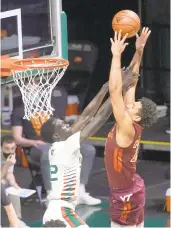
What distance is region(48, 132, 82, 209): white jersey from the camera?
5895 millimetres

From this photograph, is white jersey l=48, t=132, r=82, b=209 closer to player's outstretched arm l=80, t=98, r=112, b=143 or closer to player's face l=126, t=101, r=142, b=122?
player's outstretched arm l=80, t=98, r=112, b=143

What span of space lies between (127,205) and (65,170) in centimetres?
→ 57

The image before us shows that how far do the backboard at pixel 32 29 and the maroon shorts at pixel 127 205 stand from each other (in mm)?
1837

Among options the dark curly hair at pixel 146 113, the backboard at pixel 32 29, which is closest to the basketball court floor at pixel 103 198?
the backboard at pixel 32 29

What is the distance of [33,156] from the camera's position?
28.0 feet

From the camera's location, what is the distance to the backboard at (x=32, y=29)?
296 inches

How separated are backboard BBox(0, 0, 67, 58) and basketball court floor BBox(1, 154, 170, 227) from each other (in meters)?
1.77

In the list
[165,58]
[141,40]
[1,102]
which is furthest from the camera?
[165,58]

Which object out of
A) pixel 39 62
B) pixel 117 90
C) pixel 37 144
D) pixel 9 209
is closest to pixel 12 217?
pixel 9 209

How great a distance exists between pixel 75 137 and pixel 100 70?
6.07 meters

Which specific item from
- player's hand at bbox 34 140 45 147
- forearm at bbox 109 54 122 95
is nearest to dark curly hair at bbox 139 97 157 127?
forearm at bbox 109 54 122 95

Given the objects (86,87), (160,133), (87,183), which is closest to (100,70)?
(86,87)

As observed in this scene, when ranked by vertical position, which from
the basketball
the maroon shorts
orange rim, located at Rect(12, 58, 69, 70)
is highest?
the basketball

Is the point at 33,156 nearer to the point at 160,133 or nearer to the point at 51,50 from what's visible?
the point at 51,50
